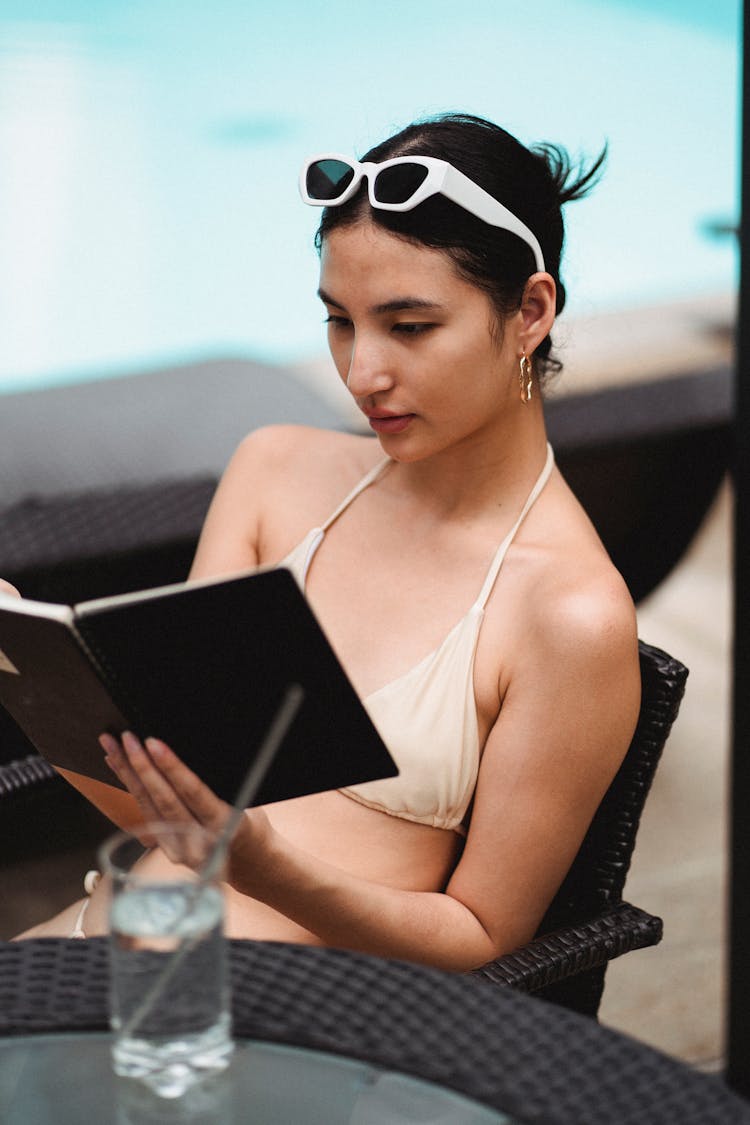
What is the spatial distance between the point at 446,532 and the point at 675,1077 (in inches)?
30.1

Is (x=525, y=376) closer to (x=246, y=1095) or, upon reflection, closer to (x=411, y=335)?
(x=411, y=335)

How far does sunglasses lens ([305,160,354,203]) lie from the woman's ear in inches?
8.5

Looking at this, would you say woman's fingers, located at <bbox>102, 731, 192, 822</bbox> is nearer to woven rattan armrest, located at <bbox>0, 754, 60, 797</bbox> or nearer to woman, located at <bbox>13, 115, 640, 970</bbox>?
woman, located at <bbox>13, 115, 640, 970</bbox>

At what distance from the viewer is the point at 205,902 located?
0.96m

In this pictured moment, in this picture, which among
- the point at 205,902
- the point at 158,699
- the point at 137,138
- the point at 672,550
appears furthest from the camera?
the point at 137,138

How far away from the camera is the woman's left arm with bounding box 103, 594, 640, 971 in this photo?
1.45 meters

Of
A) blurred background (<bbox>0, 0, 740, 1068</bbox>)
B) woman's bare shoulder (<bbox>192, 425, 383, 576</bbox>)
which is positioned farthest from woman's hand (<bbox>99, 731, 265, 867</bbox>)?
blurred background (<bbox>0, 0, 740, 1068</bbox>)

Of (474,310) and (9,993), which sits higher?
(474,310)

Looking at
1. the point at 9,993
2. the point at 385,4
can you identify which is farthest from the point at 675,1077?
the point at 385,4

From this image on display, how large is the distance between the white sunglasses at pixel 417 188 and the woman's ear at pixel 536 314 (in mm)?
38

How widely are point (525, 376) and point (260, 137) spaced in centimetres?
779

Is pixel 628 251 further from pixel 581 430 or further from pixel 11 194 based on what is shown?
pixel 581 430

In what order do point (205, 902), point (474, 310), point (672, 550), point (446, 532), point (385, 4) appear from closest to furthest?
point (205, 902), point (474, 310), point (446, 532), point (672, 550), point (385, 4)

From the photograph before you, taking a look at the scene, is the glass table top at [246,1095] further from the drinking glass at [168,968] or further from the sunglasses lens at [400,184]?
the sunglasses lens at [400,184]
